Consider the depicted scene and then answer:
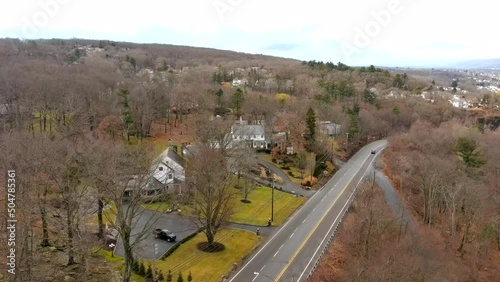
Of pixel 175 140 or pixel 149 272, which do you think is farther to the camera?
pixel 175 140

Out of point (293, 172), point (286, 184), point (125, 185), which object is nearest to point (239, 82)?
point (293, 172)

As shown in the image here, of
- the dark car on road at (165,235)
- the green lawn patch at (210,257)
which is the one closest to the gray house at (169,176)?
the dark car on road at (165,235)

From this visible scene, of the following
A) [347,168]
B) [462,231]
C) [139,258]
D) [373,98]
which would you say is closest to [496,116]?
[373,98]

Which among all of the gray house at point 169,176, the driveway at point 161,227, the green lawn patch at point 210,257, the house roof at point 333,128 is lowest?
the green lawn patch at point 210,257

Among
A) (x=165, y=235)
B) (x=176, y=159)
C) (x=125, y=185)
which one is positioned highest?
(x=125, y=185)

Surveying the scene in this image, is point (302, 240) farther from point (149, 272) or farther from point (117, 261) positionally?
point (117, 261)

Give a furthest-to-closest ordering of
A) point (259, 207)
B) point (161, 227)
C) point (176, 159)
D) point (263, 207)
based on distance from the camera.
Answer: point (176, 159)
point (263, 207)
point (259, 207)
point (161, 227)

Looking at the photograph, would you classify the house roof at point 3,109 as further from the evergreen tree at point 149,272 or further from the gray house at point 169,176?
the evergreen tree at point 149,272
